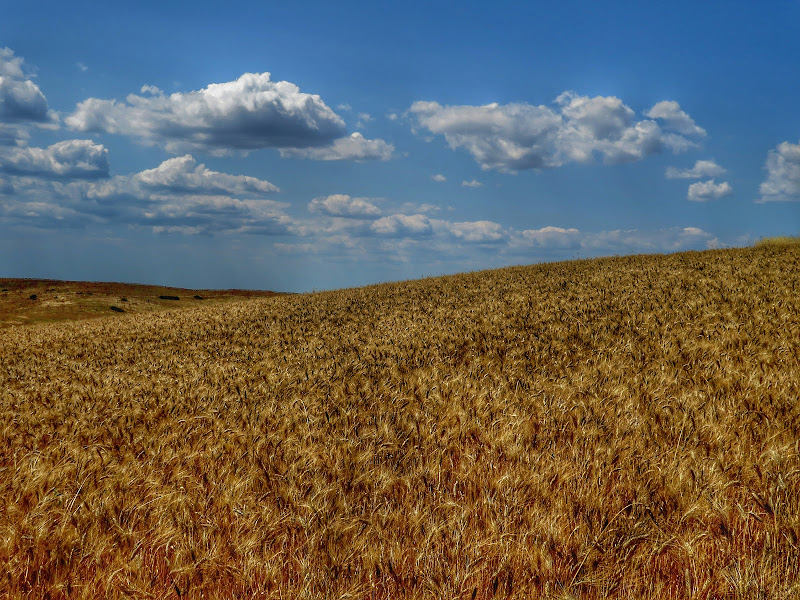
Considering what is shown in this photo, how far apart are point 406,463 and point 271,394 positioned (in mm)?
2512

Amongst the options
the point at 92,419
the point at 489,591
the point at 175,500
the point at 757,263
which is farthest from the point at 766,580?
the point at 757,263

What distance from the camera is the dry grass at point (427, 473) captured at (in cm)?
261

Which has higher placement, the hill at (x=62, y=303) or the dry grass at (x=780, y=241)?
the dry grass at (x=780, y=241)

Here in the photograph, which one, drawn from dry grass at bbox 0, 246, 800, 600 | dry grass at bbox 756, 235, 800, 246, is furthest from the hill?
dry grass at bbox 756, 235, 800, 246

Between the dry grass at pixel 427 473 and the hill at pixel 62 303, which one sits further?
the hill at pixel 62 303

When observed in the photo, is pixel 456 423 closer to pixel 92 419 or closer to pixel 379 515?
pixel 379 515

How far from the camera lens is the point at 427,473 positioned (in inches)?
146

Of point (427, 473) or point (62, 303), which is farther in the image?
point (62, 303)

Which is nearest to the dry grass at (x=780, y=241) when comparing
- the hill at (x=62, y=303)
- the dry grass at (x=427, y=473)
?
the dry grass at (x=427, y=473)

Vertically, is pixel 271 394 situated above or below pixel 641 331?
below

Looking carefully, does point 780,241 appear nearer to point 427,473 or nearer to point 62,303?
point 427,473

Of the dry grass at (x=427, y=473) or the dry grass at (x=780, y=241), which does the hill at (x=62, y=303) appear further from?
the dry grass at (x=780, y=241)

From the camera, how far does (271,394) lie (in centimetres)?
598

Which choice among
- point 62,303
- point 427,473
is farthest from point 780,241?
point 62,303
